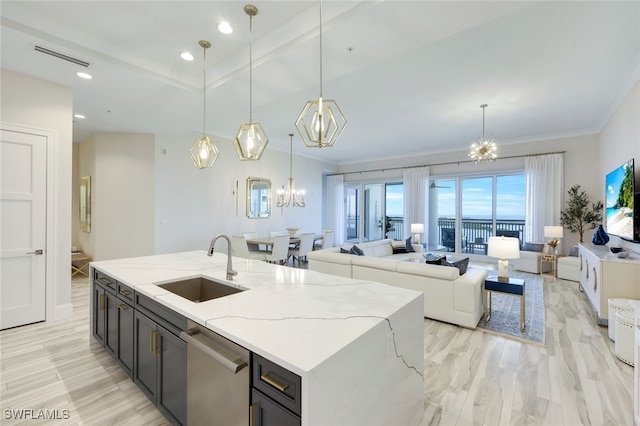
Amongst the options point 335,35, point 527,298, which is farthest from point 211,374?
point 527,298

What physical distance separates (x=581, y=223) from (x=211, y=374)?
292 inches

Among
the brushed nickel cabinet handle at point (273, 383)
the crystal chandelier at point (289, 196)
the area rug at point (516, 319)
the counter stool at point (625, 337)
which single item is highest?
the crystal chandelier at point (289, 196)

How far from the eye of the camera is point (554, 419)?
1920 millimetres

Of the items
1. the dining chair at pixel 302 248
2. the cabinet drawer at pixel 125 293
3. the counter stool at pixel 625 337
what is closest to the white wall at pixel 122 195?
the dining chair at pixel 302 248

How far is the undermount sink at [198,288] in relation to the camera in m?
2.19

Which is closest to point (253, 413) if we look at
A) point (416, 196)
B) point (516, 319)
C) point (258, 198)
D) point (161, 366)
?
point (161, 366)

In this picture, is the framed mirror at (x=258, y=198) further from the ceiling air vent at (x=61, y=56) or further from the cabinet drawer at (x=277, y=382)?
the cabinet drawer at (x=277, y=382)

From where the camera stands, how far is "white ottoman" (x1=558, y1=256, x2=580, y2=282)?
5.37 m

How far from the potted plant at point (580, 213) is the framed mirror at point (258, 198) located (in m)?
6.74

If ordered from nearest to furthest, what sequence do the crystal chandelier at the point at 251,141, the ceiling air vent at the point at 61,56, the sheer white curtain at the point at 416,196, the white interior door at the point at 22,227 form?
1. the crystal chandelier at the point at 251,141
2. the ceiling air vent at the point at 61,56
3. the white interior door at the point at 22,227
4. the sheer white curtain at the point at 416,196

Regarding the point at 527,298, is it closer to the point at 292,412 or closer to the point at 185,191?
the point at 292,412

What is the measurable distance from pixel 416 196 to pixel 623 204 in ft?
15.9

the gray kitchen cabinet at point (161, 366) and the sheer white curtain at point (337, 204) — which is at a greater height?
the sheer white curtain at point (337, 204)

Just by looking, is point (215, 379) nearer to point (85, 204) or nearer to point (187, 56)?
point (187, 56)
